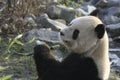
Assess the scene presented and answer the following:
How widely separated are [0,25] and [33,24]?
3.25ft

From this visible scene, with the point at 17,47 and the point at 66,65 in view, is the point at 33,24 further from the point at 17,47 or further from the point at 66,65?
the point at 66,65

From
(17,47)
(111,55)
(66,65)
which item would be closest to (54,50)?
(17,47)

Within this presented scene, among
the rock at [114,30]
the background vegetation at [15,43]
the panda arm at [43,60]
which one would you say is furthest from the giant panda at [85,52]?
the rock at [114,30]

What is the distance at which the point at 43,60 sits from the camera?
5605mm

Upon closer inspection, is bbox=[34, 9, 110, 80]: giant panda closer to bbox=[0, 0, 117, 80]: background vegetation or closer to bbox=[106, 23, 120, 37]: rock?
bbox=[0, 0, 117, 80]: background vegetation

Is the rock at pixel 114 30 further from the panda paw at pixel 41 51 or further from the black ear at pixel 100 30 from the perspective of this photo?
the black ear at pixel 100 30

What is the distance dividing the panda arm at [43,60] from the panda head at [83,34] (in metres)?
0.37

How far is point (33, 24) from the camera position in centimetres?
999

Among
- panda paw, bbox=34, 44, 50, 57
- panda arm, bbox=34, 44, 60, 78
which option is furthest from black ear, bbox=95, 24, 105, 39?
panda paw, bbox=34, 44, 50, 57

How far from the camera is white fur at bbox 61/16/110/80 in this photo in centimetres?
523

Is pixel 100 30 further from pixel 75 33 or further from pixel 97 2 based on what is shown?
pixel 97 2

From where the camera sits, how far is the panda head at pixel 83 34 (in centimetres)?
523

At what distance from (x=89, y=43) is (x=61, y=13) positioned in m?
6.62

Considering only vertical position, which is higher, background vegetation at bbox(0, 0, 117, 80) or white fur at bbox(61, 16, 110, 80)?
white fur at bbox(61, 16, 110, 80)
